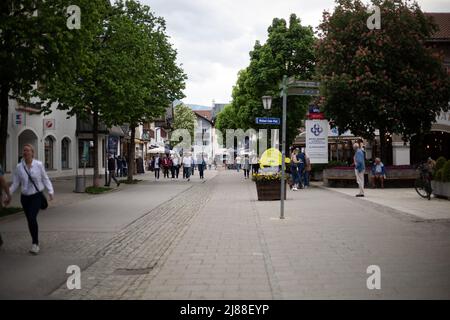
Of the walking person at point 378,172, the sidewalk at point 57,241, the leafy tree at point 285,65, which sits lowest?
the sidewalk at point 57,241

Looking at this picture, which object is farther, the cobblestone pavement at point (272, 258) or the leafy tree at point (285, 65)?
the leafy tree at point (285, 65)

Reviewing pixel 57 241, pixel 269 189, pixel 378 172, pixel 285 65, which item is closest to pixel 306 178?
pixel 378 172

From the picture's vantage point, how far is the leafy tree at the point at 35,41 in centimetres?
1269

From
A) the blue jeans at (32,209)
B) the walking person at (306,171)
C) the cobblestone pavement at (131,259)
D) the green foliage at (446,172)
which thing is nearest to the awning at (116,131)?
the walking person at (306,171)

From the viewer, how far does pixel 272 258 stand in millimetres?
7922

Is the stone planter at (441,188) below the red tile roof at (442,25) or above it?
below

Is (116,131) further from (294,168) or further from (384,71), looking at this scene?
(384,71)

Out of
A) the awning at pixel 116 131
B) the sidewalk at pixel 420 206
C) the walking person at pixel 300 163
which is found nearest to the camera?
the sidewalk at pixel 420 206

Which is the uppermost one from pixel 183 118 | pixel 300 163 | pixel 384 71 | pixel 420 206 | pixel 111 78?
pixel 183 118

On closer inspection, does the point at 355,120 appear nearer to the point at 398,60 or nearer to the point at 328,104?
the point at 328,104

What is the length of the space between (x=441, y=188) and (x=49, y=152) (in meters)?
24.7

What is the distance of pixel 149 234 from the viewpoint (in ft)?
36.1

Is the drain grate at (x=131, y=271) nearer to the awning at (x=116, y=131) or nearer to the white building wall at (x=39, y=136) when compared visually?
the white building wall at (x=39, y=136)

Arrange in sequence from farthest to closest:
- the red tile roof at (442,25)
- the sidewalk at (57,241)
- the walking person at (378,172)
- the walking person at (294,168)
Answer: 1. the red tile roof at (442,25)
2. the walking person at (294,168)
3. the walking person at (378,172)
4. the sidewalk at (57,241)
